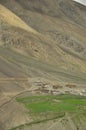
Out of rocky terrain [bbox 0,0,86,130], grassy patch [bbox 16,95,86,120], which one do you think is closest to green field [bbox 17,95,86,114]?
grassy patch [bbox 16,95,86,120]

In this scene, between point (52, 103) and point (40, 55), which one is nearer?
point (52, 103)

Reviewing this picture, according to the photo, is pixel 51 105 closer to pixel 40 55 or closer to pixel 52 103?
pixel 52 103

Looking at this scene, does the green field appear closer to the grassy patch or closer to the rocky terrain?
the grassy patch

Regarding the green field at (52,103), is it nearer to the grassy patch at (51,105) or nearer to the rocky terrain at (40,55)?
the grassy patch at (51,105)

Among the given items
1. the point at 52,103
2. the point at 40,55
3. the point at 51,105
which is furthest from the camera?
the point at 40,55

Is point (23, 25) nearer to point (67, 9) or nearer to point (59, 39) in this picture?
point (59, 39)

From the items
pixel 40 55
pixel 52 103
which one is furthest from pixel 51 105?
pixel 40 55

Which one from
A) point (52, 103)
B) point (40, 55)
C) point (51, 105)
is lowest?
point (40, 55)

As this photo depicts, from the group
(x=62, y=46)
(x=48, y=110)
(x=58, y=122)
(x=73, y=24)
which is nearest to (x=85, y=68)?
(x=62, y=46)
